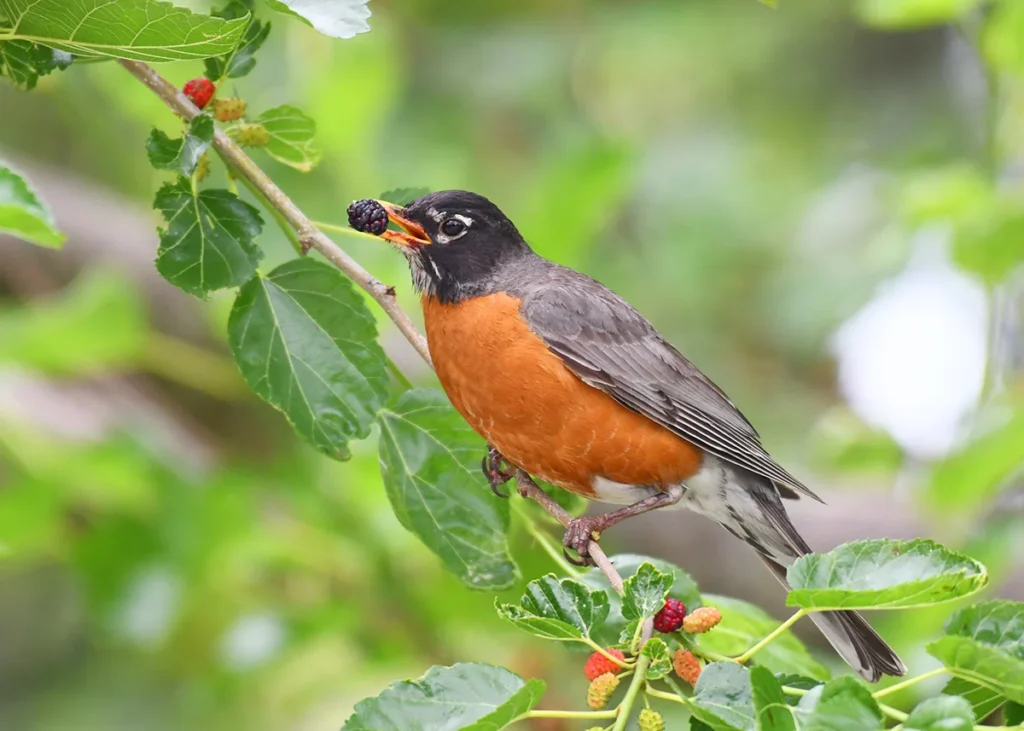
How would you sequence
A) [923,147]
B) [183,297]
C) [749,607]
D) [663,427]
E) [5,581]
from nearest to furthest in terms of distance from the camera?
[749,607] → [663,427] → [183,297] → [5,581] → [923,147]

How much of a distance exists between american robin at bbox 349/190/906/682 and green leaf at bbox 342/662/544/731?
32.0 inches

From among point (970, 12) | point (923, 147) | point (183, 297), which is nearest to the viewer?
point (970, 12)

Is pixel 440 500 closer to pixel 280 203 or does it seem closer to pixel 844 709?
pixel 280 203

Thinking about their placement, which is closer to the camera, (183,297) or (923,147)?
(183,297)

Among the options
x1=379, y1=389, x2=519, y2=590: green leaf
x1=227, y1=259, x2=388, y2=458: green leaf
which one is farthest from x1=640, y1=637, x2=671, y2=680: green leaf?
x1=227, y1=259, x2=388, y2=458: green leaf

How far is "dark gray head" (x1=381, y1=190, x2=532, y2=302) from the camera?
3060 mm

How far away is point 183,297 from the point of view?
19.4 ft

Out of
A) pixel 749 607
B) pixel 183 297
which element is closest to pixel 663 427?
pixel 749 607

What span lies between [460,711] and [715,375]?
213 inches

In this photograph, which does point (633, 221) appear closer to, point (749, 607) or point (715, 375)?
point (715, 375)

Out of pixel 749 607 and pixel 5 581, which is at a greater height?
pixel 5 581

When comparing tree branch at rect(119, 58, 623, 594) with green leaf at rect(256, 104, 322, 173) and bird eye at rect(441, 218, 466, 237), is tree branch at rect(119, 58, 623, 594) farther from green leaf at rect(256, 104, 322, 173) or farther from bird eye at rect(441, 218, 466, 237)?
bird eye at rect(441, 218, 466, 237)

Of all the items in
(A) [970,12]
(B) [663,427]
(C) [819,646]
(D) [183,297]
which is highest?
(A) [970,12]

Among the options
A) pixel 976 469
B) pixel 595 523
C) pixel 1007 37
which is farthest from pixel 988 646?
pixel 1007 37
